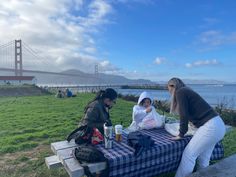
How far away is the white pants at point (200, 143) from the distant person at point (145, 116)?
94 cm

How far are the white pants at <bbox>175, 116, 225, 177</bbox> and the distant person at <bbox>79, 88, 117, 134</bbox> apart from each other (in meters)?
1.04

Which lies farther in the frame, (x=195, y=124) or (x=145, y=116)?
(x=145, y=116)

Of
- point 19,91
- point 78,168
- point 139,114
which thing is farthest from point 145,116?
point 19,91

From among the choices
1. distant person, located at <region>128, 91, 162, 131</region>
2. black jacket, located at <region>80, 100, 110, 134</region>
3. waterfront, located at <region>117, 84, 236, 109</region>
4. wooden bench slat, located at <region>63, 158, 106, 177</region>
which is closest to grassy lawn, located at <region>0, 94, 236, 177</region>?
distant person, located at <region>128, 91, 162, 131</region>

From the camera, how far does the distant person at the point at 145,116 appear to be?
3.74m

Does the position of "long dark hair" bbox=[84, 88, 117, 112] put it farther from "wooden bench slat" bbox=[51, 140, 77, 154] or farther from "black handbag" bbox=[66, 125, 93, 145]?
"wooden bench slat" bbox=[51, 140, 77, 154]

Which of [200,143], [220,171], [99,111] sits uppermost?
[99,111]

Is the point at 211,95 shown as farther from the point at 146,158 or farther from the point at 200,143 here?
the point at 146,158

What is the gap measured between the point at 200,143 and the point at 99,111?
1300 millimetres

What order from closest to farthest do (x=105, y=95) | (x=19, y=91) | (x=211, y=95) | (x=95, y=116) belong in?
(x=95, y=116) → (x=105, y=95) → (x=19, y=91) → (x=211, y=95)

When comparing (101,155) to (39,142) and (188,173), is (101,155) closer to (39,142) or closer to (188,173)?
(188,173)

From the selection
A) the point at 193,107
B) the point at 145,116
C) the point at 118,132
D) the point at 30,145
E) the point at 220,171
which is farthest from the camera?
the point at 30,145

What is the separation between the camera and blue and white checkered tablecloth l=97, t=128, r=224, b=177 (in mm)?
2500

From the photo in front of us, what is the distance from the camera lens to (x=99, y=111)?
3178 mm
